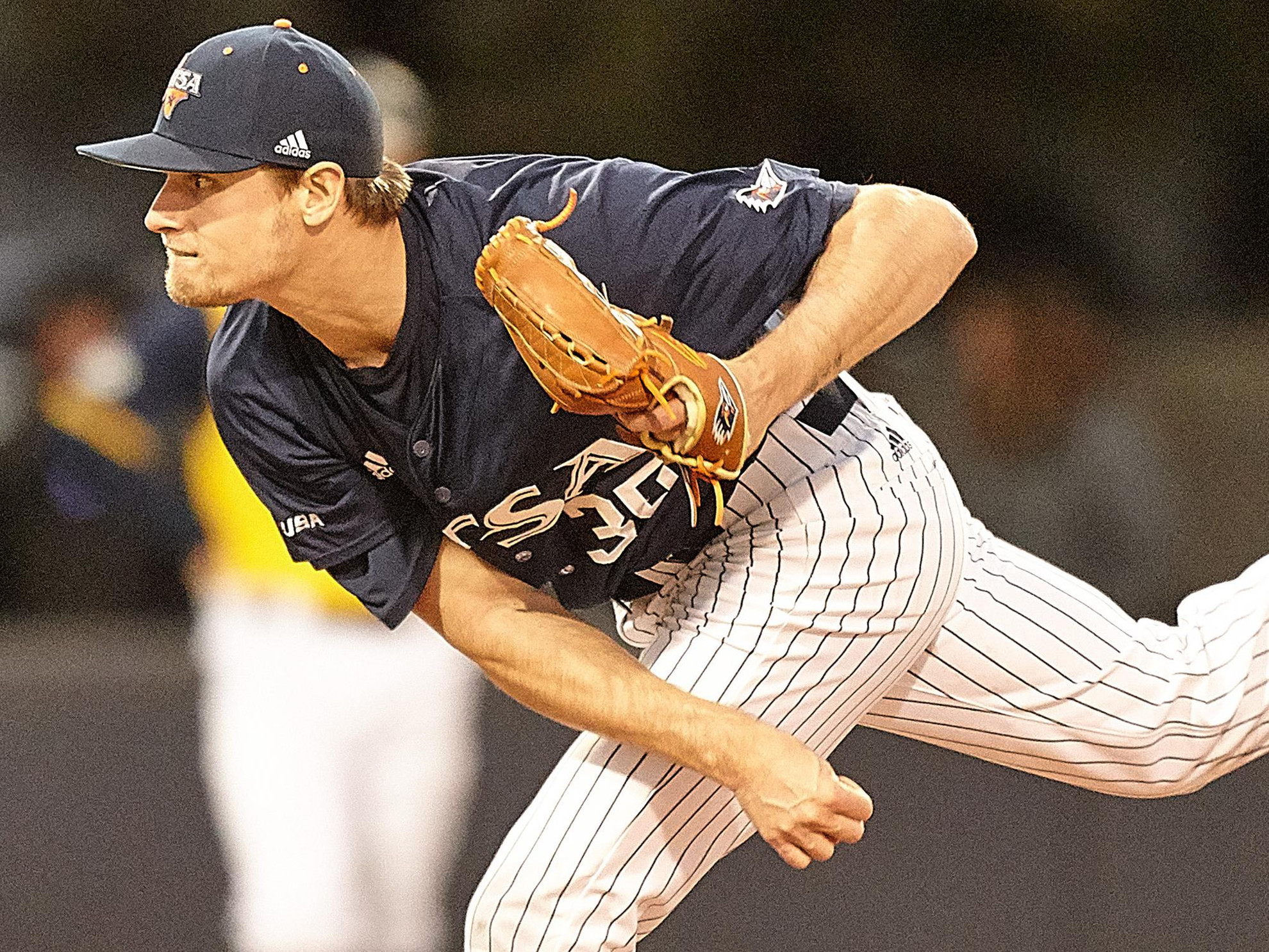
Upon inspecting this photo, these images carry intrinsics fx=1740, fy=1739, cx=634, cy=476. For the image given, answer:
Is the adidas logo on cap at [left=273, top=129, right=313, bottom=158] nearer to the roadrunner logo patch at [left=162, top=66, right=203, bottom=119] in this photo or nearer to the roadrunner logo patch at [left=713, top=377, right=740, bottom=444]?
the roadrunner logo patch at [left=162, top=66, right=203, bottom=119]

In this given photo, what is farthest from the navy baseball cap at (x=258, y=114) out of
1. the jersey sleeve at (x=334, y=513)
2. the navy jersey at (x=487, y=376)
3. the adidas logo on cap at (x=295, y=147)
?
the jersey sleeve at (x=334, y=513)

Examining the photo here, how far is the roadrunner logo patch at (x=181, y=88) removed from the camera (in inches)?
54.2

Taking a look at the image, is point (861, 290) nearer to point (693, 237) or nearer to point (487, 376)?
point (693, 237)

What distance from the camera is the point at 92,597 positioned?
9.58 ft

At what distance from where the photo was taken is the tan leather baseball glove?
4.00 ft

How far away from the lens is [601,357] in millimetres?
1213

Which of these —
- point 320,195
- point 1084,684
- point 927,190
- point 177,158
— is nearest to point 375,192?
point 320,195

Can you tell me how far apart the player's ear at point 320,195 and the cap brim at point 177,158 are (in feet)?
0.15

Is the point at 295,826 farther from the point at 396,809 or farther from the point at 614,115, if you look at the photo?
the point at 614,115

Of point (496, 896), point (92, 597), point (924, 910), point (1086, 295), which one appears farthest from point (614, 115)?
point (496, 896)

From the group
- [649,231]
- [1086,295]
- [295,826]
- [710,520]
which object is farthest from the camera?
[1086,295]

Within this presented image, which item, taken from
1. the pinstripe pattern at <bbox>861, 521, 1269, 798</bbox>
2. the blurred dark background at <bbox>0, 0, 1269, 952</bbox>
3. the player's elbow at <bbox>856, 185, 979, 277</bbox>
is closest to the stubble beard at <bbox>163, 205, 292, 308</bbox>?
the player's elbow at <bbox>856, 185, 979, 277</bbox>

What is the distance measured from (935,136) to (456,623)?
5.31 feet

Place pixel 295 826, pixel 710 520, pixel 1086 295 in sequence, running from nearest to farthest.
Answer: pixel 710 520
pixel 295 826
pixel 1086 295
